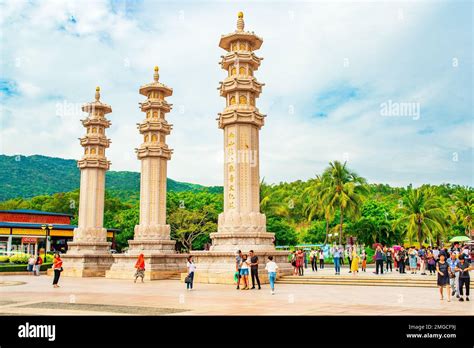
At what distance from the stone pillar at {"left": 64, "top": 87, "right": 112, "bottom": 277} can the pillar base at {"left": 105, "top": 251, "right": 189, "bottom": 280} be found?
201 centimetres

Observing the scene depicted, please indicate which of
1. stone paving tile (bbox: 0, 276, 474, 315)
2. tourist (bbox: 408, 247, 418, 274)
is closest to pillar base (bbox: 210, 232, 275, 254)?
stone paving tile (bbox: 0, 276, 474, 315)

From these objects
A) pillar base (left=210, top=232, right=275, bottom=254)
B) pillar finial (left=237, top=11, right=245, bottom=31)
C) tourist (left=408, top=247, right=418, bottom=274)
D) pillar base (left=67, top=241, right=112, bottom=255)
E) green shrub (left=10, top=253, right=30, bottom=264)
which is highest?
pillar finial (left=237, top=11, right=245, bottom=31)

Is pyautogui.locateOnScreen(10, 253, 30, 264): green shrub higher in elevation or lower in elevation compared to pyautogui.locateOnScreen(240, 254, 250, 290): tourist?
lower

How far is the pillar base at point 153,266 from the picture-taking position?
1177 inches

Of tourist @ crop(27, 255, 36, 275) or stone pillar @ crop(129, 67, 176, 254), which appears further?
tourist @ crop(27, 255, 36, 275)

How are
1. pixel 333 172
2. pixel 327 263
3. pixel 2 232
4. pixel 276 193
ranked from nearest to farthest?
pixel 327 263
pixel 333 172
pixel 2 232
pixel 276 193

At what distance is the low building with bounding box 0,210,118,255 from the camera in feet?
180

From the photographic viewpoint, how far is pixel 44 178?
127375 millimetres

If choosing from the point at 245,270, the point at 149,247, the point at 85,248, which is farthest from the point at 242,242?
the point at 85,248

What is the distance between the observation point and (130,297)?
16938 millimetres

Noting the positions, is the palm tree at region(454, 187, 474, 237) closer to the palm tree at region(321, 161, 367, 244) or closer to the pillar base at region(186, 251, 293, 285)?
the palm tree at region(321, 161, 367, 244)
